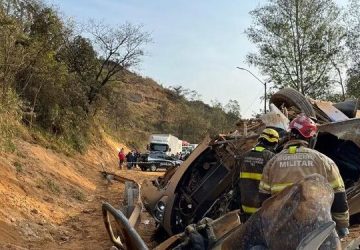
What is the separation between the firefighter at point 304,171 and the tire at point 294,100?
3534 mm

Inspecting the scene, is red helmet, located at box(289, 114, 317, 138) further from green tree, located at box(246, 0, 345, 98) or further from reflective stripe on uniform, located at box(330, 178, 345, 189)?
green tree, located at box(246, 0, 345, 98)

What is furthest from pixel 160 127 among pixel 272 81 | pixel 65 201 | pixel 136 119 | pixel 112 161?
pixel 65 201

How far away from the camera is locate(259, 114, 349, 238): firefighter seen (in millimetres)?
3971

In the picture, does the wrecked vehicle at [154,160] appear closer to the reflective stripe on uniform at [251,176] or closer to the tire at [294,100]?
the tire at [294,100]

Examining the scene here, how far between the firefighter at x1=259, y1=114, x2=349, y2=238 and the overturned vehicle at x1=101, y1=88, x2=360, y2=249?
2385 millimetres

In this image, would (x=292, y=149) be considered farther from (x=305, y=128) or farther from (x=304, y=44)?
(x=304, y=44)

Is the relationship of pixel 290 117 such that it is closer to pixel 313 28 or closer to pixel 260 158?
pixel 260 158

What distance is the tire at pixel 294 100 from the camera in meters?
7.80

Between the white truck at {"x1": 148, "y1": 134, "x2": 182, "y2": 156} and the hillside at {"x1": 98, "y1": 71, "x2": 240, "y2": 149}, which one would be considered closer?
the white truck at {"x1": 148, "y1": 134, "x2": 182, "y2": 156}

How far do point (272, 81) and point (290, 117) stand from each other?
83.9 ft

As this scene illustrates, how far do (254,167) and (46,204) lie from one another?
8.49 metres

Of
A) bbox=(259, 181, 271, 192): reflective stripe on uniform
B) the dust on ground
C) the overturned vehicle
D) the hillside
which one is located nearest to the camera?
bbox=(259, 181, 271, 192): reflective stripe on uniform

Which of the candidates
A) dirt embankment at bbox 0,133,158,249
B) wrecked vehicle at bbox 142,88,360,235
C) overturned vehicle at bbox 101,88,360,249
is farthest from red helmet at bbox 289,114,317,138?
dirt embankment at bbox 0,133,158,249

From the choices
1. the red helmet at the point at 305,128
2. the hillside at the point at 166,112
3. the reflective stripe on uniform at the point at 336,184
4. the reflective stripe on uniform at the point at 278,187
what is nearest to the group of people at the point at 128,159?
the hillside at the point at 166,112
